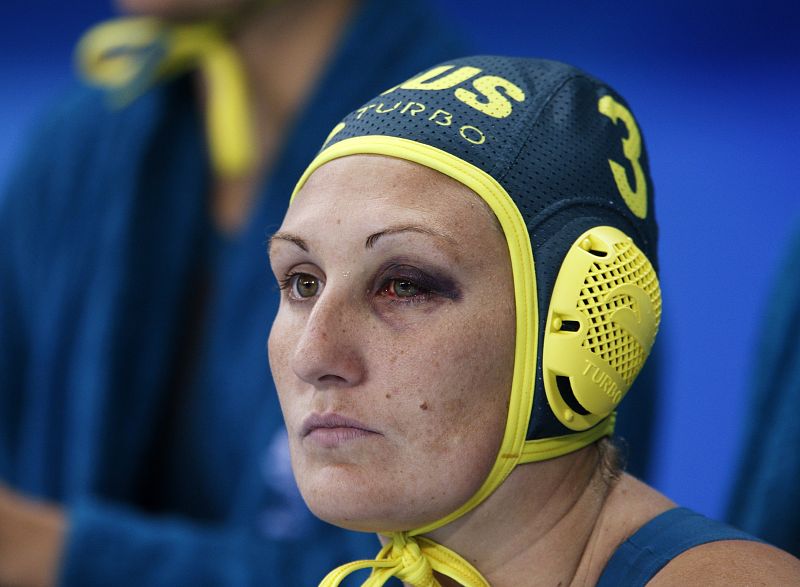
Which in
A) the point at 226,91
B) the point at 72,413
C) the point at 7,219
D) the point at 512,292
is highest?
the point at 512,292

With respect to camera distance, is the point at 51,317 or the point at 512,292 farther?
the point at 51,317

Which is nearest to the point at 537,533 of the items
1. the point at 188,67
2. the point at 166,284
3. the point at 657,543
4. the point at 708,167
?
the point at 657,543

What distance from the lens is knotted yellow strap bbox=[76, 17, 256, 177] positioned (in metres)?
1.62

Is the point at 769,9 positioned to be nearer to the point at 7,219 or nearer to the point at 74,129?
the point at 74,129

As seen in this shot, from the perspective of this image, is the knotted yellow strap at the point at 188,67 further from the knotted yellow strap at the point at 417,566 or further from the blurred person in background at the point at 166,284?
the knotted yellow strap at the point at 417,566

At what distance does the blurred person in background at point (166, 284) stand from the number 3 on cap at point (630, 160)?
2.13ft

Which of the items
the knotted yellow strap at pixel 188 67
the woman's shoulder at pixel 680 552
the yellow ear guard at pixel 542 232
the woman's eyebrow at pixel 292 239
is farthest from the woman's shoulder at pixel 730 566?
the knotted yellow strap at pixel 188 67

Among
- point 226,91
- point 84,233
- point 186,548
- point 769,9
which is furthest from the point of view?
point 769,9

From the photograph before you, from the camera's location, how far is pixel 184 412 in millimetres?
1694

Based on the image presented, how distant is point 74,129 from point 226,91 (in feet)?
1.10

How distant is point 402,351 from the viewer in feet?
2.49

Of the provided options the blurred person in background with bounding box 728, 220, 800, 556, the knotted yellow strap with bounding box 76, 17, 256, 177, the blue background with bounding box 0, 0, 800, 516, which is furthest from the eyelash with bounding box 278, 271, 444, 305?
the blue background with bounding box 0, 0, 800, 516

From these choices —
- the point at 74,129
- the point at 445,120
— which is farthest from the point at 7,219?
the point at 445,120

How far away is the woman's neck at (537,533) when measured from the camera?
81 centimetres
